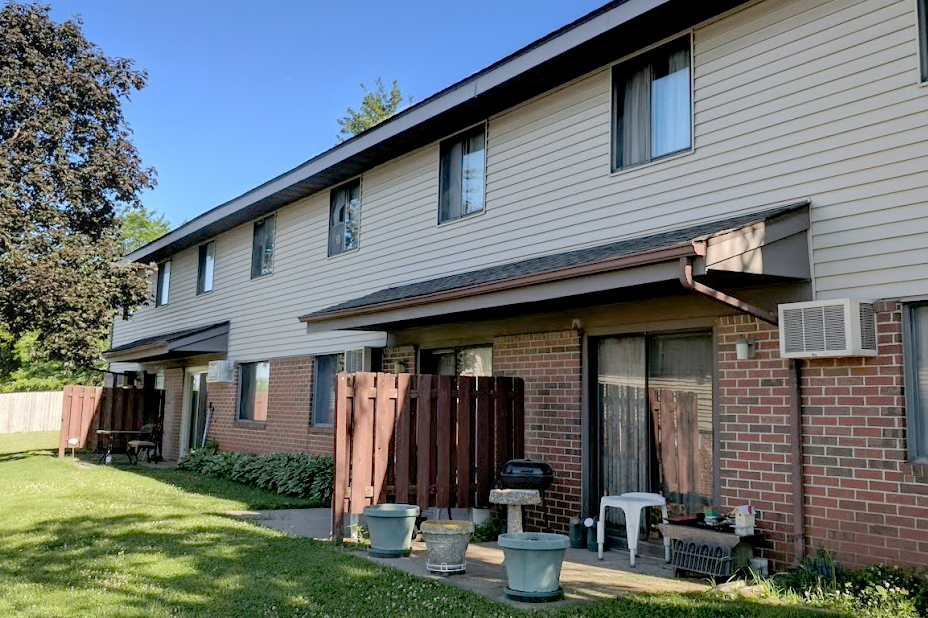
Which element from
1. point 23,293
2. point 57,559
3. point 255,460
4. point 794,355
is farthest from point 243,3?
point 794,355

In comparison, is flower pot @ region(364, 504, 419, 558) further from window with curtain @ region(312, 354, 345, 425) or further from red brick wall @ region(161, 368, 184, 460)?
red brick wall @ region(161, 368, 184, 460)

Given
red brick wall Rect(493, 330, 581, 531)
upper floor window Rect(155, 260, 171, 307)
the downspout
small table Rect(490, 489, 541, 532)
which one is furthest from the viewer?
upper floor window Rect(155, 260, 171, 307)

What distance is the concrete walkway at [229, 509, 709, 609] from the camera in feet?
21.3

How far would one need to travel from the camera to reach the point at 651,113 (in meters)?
8.70

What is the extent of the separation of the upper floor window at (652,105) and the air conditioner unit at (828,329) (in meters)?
2.29

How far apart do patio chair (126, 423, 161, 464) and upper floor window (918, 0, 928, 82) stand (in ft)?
54.9

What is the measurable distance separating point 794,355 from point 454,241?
5.58m

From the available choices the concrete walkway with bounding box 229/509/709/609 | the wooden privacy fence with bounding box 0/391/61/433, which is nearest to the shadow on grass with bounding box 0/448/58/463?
the wooden privacy fence with bounding box 0/391/61/433

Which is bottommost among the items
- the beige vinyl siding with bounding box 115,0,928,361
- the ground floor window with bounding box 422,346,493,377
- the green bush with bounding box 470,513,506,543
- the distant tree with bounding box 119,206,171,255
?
the green bush with bounding box 470,513,506,543

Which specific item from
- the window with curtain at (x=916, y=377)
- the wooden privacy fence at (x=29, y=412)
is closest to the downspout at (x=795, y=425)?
the window with curtain at (x=916, y=377)

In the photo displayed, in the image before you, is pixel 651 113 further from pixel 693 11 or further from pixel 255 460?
pixel 255 460

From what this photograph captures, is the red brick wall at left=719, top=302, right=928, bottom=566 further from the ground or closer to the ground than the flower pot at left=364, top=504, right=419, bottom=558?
further from the ground

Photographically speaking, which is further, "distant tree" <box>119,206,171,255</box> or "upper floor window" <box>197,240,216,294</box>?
"distant tree" <box>119,206,171,255</box>

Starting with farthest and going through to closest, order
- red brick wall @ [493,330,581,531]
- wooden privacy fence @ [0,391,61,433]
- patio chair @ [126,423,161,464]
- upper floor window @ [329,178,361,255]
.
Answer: wooden privacy fence @ [0,391,61,433], patio chair @ [126,423,161,464], upper floor window @ [329,178,361,255], red brick wall @ [493,330,581,531]
